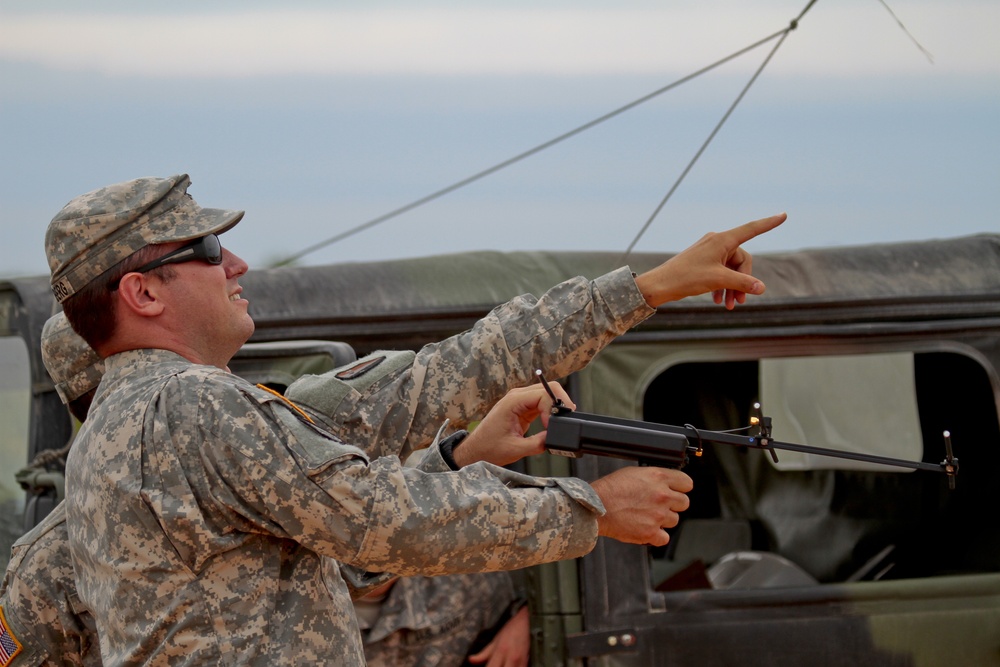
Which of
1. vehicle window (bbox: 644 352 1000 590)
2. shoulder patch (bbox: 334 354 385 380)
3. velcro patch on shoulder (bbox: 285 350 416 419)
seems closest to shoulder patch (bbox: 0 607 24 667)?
velcro patch on shoulder (bbox: 285 350 416 419)

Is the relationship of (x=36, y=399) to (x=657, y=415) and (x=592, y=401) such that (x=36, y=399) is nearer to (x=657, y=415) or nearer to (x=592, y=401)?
(x=592, y=401)

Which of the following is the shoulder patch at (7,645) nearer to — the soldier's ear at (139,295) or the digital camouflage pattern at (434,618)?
the soldier's ear at (139,295)

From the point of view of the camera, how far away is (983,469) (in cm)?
609

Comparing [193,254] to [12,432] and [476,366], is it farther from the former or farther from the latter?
[12,432]

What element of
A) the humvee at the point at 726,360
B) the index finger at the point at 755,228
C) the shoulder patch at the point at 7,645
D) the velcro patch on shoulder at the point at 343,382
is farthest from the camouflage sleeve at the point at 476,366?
the humvee at the point at 726,360

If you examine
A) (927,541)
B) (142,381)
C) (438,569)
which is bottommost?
(927,541)

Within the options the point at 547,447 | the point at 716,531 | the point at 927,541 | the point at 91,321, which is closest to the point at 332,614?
the point at 547,447

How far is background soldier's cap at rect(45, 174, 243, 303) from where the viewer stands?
102 inches

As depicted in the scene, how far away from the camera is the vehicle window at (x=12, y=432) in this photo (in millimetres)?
4906

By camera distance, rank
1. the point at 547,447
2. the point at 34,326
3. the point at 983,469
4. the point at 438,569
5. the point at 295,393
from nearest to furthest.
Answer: the point at 438,569 → the point at 547,447 → the point at 295,393 → the point at 34,326 → the point at 983,469

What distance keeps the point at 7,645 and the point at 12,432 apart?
199cm

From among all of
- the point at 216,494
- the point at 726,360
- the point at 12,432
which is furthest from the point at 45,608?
the point at 726,360

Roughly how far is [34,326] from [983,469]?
13.7 feet

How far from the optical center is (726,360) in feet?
17.1
